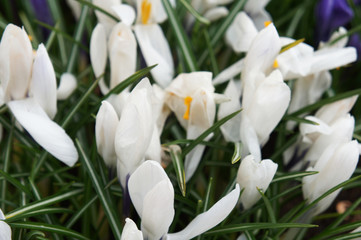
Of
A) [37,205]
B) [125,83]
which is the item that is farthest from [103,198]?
[125,83]

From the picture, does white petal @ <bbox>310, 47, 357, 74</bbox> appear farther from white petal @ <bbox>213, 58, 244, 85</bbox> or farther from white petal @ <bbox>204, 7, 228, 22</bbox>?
white petal @ <bbox>204, 7, 228, 22</bbox>

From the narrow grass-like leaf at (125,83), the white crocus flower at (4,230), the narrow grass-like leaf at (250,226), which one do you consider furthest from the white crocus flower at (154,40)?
the white crocus flower at (4,230)

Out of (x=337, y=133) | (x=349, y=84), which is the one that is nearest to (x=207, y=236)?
(x=337, y=133)

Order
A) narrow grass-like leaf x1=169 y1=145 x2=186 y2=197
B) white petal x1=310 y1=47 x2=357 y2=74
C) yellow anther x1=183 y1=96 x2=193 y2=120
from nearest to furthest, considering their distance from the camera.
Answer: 1. narrow grass-like leaf x1=169 y1=145 x2=186 y2=197
2. yellow anther x1=183 y1=96 x2=193 y2=120
3. white petal x1=310 y1=47 x2=357 y2=74

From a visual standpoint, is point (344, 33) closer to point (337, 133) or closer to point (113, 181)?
point (337, 133)

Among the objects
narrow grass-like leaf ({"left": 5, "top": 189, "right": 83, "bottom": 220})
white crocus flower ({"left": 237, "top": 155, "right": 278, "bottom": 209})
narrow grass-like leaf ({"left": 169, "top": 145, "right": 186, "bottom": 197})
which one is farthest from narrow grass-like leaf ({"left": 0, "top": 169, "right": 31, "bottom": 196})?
white crocus flower ({"left": 237, "top": 155, "right": 278, "bottom": 209})

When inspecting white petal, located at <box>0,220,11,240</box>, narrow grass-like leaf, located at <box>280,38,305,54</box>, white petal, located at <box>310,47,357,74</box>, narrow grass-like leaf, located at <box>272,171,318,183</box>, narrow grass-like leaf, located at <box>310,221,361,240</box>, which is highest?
narrow grass-like leaf, located at <box>280,38,305,54</box>
